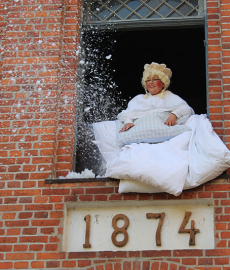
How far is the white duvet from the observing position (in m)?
5.82

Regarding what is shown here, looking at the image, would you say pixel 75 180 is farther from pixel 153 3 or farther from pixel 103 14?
pixel 153 3

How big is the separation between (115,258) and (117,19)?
132 inches

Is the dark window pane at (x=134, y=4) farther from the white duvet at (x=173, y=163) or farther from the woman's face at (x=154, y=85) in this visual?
the white duvet at (x=173, y=163)

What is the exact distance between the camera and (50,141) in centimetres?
646

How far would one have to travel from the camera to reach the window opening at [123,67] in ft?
23.4

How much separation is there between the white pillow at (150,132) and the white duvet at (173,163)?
12 centimetres

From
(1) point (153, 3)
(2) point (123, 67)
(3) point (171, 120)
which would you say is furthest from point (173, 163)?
(2) point (123, 67)

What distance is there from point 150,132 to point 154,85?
0.85 metres

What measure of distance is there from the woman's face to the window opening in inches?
32.4

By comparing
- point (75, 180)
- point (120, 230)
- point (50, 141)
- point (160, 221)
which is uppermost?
point (50, 141)

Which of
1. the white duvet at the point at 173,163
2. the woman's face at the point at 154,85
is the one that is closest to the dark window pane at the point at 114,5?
the woman's face at the point at 154,85

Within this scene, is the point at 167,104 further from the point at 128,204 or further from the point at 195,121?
the point at 128,204

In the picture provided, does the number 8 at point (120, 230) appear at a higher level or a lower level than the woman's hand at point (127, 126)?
lower

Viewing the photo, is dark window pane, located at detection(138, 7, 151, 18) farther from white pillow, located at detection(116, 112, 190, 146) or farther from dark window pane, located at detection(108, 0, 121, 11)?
white pillow, located at detection(116, 112, 190, 146)
